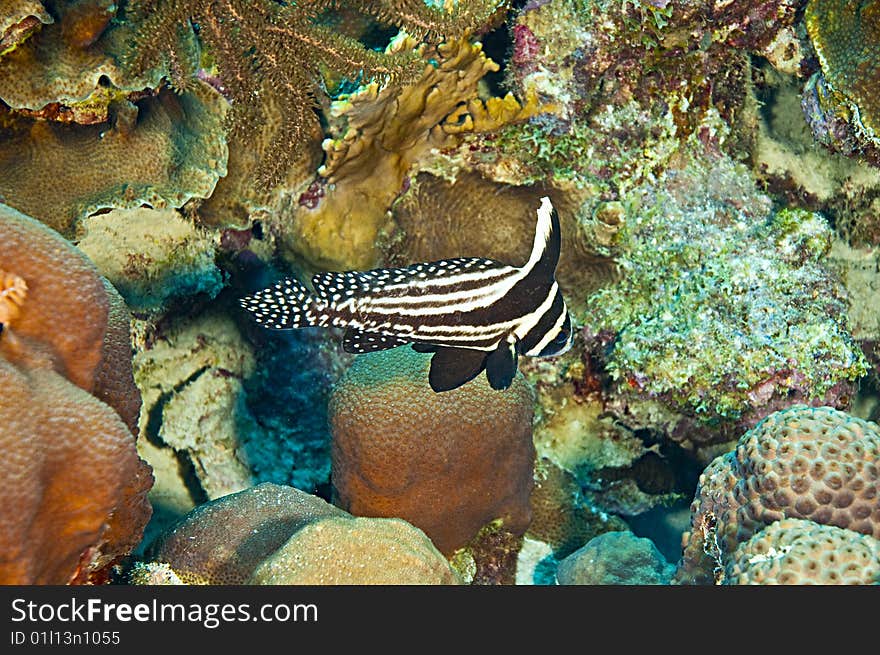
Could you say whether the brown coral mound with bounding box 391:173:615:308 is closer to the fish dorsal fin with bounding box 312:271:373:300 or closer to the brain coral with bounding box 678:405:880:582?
the fish dorsal fin with bounding box 312:271:373:300

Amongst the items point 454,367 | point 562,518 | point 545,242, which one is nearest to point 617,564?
point 562,518

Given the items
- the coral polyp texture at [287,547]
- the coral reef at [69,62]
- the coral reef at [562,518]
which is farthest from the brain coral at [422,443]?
the coral reef at [69,62]

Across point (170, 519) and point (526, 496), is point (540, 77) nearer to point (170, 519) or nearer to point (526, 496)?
point (526, 496)

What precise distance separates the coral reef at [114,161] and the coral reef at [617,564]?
337cm

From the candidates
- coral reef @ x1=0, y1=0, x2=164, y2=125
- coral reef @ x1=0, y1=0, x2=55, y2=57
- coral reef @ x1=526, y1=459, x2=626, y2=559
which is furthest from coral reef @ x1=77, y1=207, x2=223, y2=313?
coral reef @ x1=526, y1=459, x2=626, y2=559

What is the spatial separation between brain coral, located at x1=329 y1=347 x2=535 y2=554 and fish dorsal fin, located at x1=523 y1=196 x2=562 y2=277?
992mm

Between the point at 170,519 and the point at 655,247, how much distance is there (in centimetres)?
399

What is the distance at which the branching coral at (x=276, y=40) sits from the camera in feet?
13.8

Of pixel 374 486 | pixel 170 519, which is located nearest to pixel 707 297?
pixel 374 486

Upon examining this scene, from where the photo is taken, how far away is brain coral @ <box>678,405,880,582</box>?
2734 mm

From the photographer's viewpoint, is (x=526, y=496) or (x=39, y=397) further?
(x=526, y=496)

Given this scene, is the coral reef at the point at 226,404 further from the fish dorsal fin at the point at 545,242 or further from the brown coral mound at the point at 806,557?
the brown coral mound at the point at 806,557

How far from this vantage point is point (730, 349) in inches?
180
